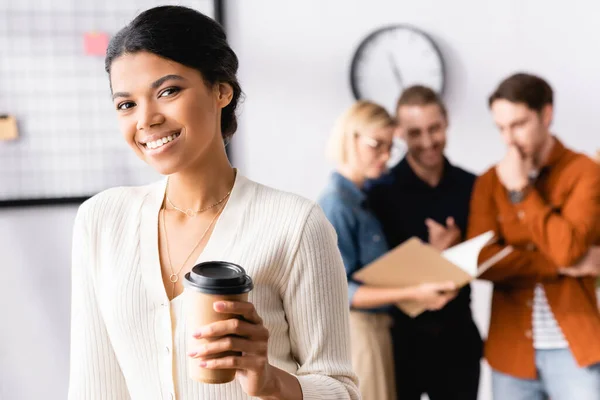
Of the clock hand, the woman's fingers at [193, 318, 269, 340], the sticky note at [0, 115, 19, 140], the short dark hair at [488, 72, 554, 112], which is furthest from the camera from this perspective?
the clock hand

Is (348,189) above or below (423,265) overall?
above

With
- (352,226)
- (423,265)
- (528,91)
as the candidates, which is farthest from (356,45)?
(423,265)

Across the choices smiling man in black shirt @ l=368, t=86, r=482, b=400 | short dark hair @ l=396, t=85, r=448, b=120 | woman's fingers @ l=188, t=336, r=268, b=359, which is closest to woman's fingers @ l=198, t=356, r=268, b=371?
woman's fingers @ l=188, t=336, r=268, b=359

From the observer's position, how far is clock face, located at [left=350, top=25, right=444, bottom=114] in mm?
3531

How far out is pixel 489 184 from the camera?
2.59 m

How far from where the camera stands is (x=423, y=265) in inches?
96.7

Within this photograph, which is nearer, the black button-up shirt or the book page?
the book page

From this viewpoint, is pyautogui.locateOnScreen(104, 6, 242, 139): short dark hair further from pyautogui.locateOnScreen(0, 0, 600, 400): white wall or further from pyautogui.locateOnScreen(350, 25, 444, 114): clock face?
pyautogui.locateOnScreen(350, 25, 444, 114): clock face

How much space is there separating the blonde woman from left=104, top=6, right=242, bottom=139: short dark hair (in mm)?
1373

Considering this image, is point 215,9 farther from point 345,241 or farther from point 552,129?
point 552,129

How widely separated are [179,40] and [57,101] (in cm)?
233

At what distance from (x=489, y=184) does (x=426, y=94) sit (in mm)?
417

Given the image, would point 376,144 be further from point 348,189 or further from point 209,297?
point 209,297

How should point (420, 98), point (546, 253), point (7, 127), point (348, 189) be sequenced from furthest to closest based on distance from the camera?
point (7, 127)
point (420, 98)
point (348, 189)
point (546, 253)
